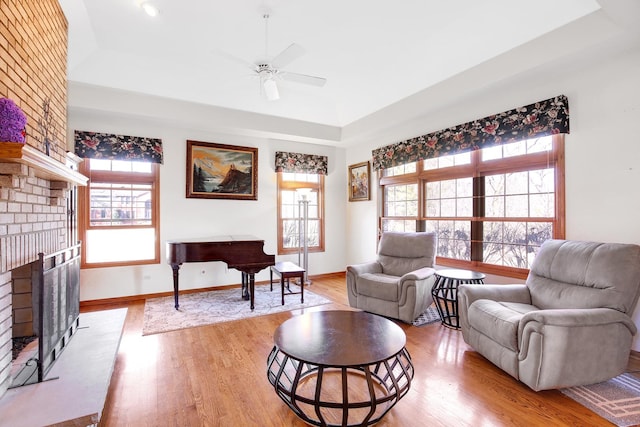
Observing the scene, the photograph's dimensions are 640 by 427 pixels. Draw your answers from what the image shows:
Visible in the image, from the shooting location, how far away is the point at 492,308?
2.49 meters

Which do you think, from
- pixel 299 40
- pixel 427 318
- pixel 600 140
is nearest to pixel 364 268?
pixel 427 318

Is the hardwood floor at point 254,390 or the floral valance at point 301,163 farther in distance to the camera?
the floral valance at point 301,163

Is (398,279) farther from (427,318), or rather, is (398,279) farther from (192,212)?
(192,212)

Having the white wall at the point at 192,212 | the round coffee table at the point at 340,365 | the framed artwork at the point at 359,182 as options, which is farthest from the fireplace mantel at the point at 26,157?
the framed artwork at the point at 359,182

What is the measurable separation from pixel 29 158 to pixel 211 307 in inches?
116

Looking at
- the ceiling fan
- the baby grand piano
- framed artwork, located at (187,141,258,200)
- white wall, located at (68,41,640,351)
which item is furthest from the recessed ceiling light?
the baby grand piano

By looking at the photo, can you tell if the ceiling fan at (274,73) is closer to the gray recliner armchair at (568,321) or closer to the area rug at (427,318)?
the gray recliner armchair at (568,321)

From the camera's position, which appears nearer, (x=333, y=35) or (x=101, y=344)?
(x=101, y=344)

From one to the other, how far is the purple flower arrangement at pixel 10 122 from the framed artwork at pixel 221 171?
129 inches

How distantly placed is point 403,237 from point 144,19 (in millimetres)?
3881

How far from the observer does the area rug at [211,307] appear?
11.6ft

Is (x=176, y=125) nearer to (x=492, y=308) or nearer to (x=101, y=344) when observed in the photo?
(x=101, y=344)

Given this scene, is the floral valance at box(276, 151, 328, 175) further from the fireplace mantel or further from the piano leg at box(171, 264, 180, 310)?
the fireplace mantel

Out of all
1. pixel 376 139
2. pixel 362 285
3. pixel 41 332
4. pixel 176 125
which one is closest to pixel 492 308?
pixel 362 285
